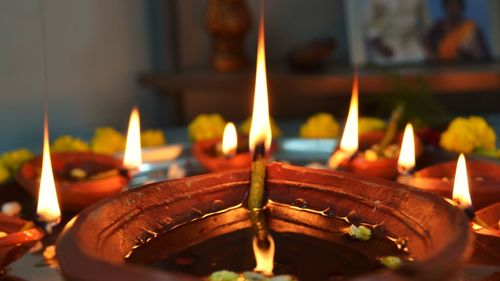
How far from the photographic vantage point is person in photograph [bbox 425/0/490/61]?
1261 millimetres

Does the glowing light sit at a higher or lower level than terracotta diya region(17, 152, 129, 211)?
higher

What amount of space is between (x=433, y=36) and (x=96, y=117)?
0.67 metres

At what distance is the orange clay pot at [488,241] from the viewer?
48 centimetres

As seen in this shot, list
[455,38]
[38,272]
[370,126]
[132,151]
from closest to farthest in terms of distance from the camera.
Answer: [38,272] < [132,151] < [370,126] < [455,38]

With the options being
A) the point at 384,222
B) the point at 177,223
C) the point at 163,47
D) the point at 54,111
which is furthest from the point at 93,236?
the point at 163,47

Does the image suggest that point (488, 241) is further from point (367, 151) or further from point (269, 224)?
point (367, 151)

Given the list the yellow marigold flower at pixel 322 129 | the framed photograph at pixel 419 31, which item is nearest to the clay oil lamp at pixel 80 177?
the yellow marigold flower at pixel 322 129

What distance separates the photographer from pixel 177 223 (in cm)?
47

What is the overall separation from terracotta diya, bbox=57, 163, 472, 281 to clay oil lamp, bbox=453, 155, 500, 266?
7cm

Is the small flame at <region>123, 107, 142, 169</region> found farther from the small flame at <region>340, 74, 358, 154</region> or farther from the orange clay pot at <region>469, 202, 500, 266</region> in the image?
the orange clay pot at <region>469, 202, 500, 266</region>

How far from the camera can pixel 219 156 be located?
793 mm

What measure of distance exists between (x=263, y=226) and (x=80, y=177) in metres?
0.32

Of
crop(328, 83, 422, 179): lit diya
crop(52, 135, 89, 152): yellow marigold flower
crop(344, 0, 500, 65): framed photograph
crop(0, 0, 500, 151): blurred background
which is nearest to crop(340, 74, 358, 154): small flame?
crop(328, 83, 422, 179): lit diya

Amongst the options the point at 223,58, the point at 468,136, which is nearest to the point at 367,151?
the point at 468,136
